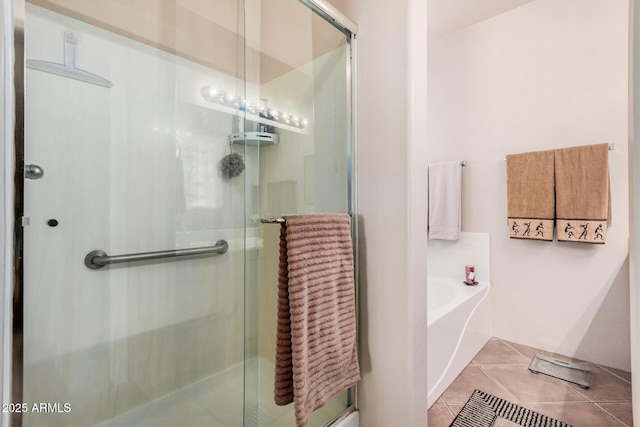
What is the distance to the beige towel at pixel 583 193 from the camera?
188 cm

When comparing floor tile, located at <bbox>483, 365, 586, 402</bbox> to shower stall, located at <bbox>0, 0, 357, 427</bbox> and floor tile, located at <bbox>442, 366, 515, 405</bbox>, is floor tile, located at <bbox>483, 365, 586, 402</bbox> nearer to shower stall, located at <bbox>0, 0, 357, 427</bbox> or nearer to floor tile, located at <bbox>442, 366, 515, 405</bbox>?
floor tile, located at <bbox>442, 366, 515, 405</bbox>

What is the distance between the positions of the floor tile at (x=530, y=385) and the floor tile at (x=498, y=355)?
7cm

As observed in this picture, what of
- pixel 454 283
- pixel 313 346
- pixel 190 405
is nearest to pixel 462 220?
pixel 454 283

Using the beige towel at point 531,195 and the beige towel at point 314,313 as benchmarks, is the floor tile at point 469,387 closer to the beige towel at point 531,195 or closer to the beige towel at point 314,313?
the beige towel at point 314,313

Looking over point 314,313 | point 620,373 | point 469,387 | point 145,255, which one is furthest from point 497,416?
point 145,255

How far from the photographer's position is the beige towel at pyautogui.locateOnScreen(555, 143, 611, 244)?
188 centimetres

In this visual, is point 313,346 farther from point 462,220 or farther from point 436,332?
point 462,220

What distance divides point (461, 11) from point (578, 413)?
2803 mm

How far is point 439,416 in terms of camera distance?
1507 millimetres

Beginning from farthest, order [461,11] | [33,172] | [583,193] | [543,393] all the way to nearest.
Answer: [461,11] < [583,193] < [543,393] < [33,172]

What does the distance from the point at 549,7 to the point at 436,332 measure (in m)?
2.51

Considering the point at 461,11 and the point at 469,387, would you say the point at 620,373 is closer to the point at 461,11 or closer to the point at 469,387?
the point at 469,387

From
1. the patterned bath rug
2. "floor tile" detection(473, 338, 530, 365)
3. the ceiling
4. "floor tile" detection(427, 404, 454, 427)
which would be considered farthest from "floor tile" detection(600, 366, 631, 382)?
the ceiling

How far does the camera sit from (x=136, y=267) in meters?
1.27
